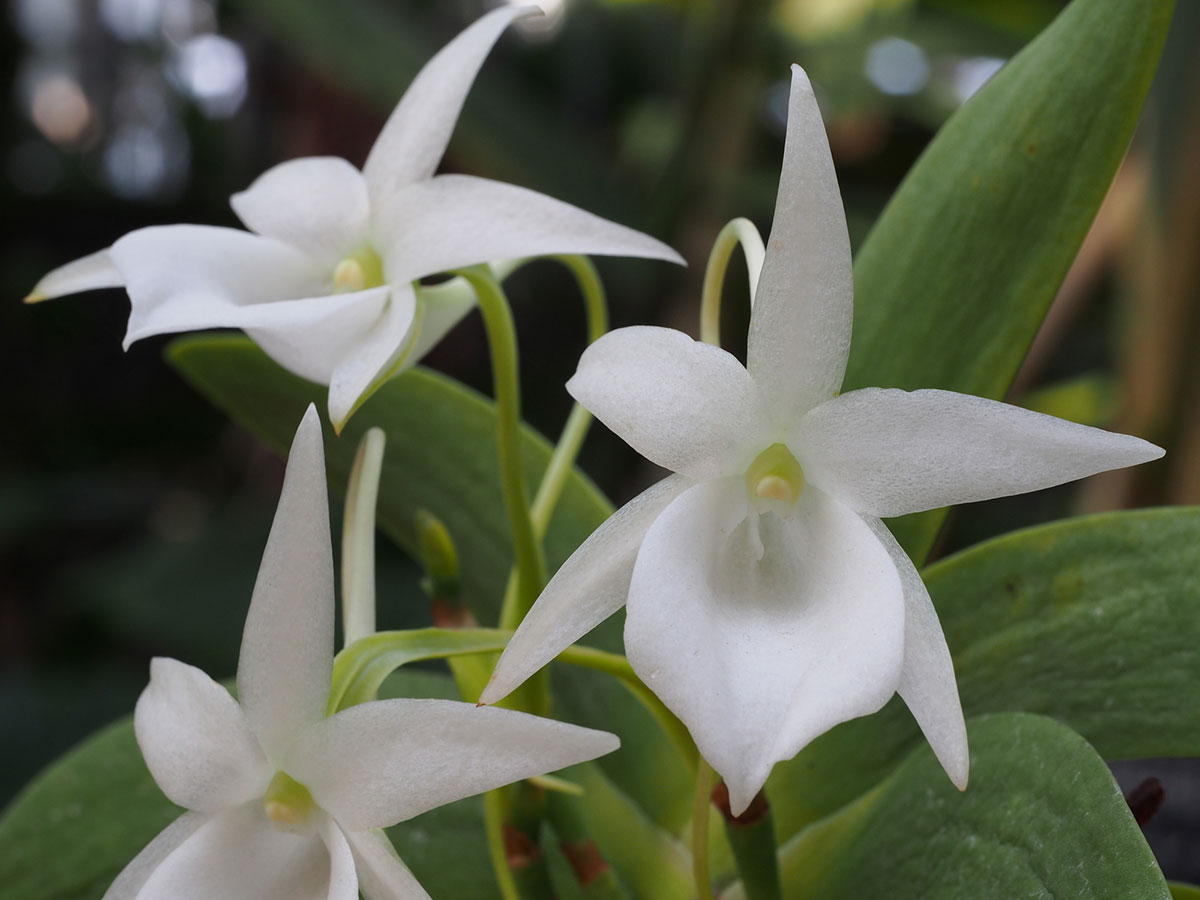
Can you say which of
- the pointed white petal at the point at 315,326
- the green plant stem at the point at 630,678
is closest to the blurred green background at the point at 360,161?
the green plant stem at the point at 630,678

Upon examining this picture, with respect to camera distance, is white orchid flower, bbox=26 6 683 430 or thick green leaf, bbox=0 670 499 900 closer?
white orchid flower, bbox=26 6 683 430

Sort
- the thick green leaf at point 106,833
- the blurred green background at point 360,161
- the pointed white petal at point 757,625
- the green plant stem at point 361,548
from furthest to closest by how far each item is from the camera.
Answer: the blurred green background at point 360,161, the thick green leaf at point 106,833, the green plant stem at point 361,548, the pointed white petal at point 757,625

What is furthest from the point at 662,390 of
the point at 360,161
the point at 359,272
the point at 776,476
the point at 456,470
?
the point at 360,161

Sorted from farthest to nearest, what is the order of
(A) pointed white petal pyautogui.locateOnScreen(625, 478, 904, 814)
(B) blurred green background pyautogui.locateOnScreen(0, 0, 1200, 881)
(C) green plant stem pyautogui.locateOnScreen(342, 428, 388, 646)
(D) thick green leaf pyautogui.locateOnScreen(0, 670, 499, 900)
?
(B) blurred green background pyautogui.locateOnScreen(0, 0, 1200, 881), (D) thick green leaf pyautogui.locateOnScreen(0, 670, 499, 900), (C) green plant stem pyautogui.locateOnScreen(342, 428, 388, 646), (A) pointed white petal pyautogui.locateOnScreen(625, 478, 904, 814)

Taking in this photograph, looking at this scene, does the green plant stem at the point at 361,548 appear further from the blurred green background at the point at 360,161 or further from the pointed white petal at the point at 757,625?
the blurred green background at the point at 360,161

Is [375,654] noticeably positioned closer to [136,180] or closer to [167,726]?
[167,726]

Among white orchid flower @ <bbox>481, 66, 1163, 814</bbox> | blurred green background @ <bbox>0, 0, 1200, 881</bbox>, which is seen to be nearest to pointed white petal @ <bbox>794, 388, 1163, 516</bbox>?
white orchid flower @ <bbox>481, 66, 1163, 814</bbox>

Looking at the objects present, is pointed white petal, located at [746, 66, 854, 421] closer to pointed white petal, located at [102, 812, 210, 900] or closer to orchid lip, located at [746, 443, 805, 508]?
orchid lip, located at [746, 443, 805, 508]
